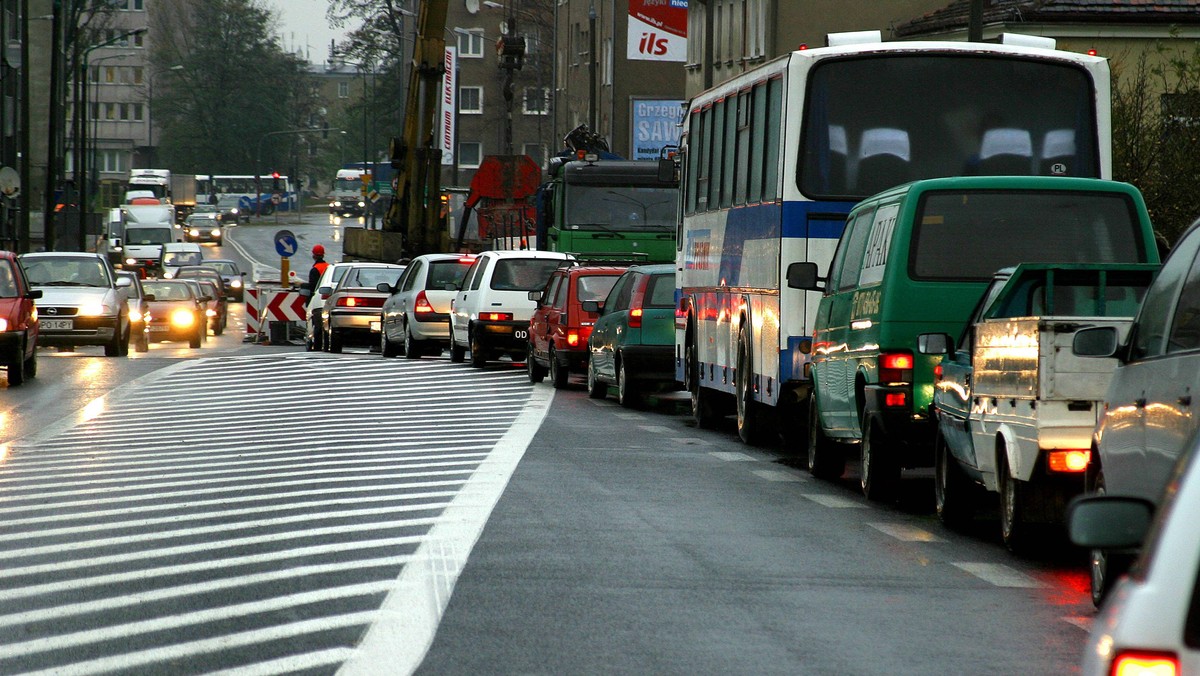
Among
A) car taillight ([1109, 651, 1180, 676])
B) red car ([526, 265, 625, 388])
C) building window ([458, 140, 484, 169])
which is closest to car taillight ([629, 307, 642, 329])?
red car ([526, 265, 625, 388])

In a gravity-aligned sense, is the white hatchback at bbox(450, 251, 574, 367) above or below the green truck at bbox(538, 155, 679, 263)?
below

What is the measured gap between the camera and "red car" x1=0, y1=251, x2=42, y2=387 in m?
25.5

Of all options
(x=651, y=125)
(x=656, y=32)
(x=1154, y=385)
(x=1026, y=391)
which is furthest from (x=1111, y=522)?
(x=651, y=125)

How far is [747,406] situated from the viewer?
18531 millimetres

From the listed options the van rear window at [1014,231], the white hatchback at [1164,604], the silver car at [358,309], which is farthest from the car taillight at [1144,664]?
the silver car at [358,309]

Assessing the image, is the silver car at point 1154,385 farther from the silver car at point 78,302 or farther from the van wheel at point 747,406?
the silver car at point 78,302

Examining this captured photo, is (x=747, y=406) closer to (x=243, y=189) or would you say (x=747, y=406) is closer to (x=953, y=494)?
(x=953, y=494)

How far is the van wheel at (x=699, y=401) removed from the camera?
21.1 metres

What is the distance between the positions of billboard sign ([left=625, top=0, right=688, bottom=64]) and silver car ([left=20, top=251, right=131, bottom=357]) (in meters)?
28.6

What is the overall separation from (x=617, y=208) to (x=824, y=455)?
78.1 feet

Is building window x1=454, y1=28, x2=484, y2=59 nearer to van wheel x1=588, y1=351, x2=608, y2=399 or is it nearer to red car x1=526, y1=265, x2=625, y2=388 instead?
red car x1=526, y1=265, x2=625, y2=388

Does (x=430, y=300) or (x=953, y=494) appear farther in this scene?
(x=430, y=300)

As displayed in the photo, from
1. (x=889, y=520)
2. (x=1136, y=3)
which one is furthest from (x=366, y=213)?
(x=889, y=520)

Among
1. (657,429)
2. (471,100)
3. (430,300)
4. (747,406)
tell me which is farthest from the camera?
(471,100)
